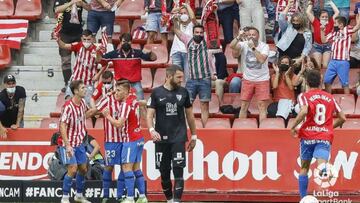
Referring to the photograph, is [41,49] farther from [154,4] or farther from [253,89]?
[253,89]

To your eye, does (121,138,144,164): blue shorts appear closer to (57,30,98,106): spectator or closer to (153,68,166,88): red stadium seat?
(57,30,98,106): spectator

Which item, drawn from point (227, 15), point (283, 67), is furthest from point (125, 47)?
point (283, 67)

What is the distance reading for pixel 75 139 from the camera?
64.9ft

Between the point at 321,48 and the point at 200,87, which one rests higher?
the point at 321,48

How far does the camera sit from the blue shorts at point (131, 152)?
Answer: 19.4 m

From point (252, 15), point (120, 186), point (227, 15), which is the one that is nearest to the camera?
point (120, 186)

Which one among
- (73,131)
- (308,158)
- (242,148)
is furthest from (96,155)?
(308,158)

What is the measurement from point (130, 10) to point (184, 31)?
2880mm

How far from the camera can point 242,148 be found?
2083 centimetres

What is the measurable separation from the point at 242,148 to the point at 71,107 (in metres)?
3.09

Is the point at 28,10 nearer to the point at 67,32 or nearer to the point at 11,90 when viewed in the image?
the point at 67,32

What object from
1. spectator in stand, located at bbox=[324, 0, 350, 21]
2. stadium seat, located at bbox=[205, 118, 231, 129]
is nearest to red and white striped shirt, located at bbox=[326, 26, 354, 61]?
spectator in stand, located at bbox=[324, 0, 350, 21]

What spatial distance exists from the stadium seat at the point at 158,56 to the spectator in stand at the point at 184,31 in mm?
777

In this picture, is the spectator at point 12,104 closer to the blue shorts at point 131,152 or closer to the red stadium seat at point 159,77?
the red stadium seat at point 159,77
